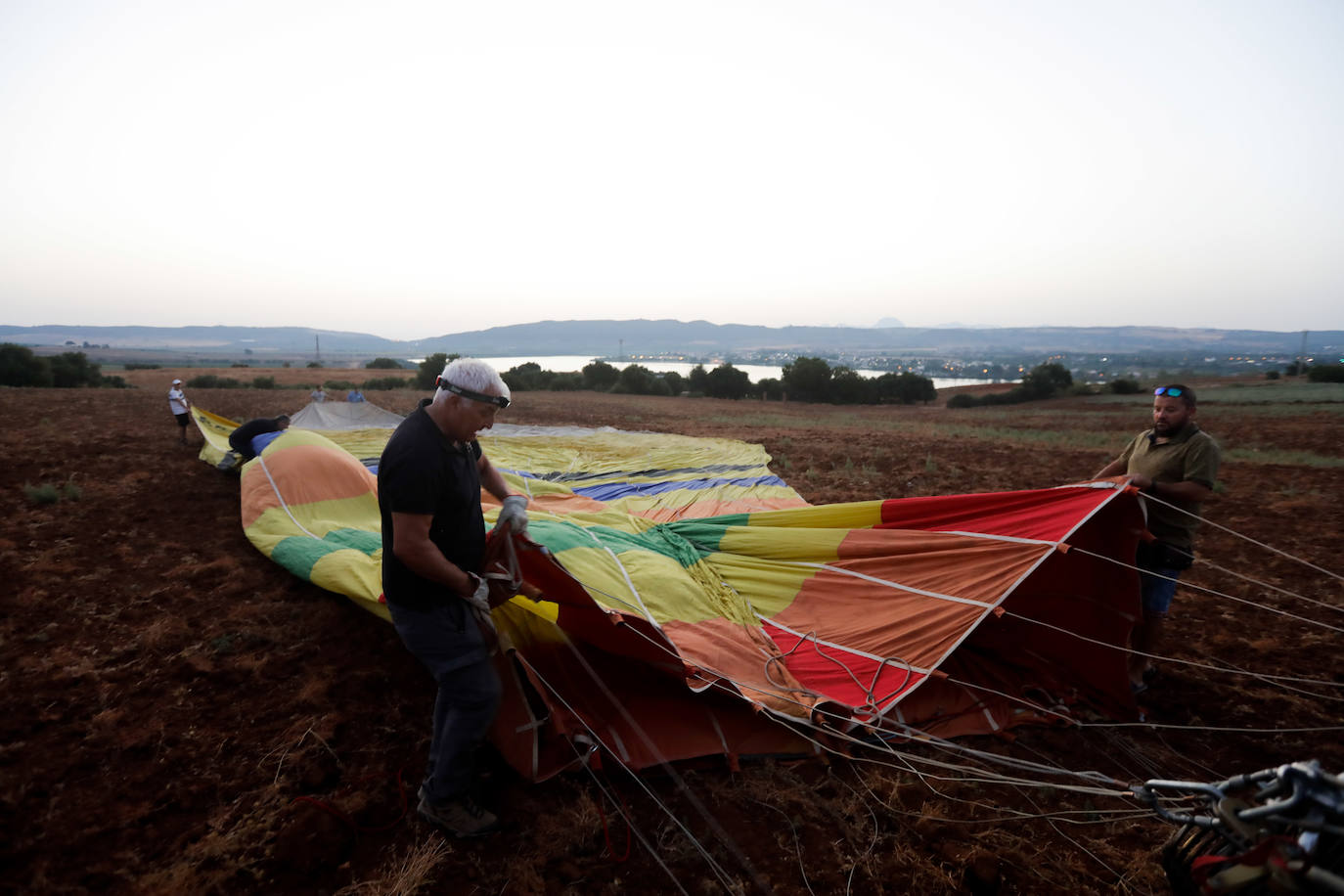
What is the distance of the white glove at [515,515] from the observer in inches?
101

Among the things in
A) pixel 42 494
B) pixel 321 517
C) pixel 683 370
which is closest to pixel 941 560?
pixel 321 517

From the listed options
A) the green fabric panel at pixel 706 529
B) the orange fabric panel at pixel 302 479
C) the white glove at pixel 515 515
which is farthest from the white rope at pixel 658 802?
the orange fabric panel at pixel 302 479

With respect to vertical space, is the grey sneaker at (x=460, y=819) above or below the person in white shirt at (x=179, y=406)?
below

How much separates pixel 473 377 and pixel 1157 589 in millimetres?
3729

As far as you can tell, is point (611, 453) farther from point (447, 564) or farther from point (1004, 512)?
point (447, 564)

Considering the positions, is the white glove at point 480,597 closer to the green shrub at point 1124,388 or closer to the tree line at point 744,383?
the tree line at point 744,383

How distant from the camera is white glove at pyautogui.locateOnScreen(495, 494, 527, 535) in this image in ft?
8.41

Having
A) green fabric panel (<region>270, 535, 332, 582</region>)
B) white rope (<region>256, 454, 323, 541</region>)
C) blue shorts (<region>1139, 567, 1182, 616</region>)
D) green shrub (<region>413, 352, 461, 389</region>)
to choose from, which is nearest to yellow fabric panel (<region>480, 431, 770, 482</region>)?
white rope (<region>256, 454, 323, 541</region>)

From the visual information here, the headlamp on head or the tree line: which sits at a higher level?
the headlamp on head

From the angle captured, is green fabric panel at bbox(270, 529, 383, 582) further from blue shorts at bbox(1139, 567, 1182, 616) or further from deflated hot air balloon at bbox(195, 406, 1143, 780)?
blue shorts at bbox(1139, 567, 1182, 616)

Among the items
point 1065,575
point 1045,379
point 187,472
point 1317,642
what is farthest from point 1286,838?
point 1045,379

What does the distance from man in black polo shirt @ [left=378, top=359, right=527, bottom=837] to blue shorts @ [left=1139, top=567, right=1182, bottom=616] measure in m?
3.44

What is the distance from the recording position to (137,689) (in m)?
3.29

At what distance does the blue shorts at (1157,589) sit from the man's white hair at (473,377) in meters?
3.47
